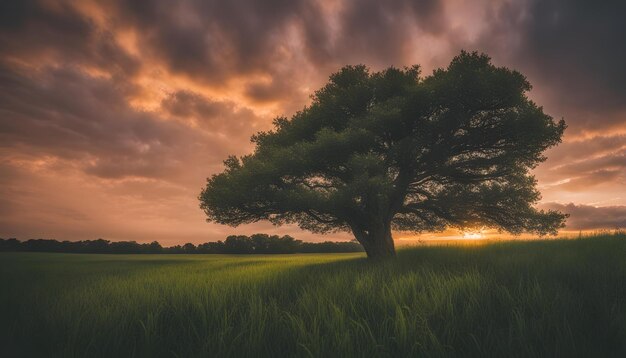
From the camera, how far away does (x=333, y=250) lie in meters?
67.1

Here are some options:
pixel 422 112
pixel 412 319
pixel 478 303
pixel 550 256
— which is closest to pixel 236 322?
pixel 412 319

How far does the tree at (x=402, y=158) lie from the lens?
53.8 feet

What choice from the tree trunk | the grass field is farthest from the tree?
the grass field

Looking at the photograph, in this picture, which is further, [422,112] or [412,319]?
[422,112]

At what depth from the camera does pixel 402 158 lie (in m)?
18.6

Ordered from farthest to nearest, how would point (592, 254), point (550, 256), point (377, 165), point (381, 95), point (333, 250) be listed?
point (333, 250) < point (381, 95) < point (377, 165) < point (550, 256) < point (592, 254)

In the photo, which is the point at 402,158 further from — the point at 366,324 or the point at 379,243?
the point at 366,324

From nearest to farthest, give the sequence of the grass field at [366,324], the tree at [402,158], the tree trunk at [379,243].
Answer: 1. the grass field at [366,324]
2. the tree at [402,158]
3. the tree trunk at [379,243]

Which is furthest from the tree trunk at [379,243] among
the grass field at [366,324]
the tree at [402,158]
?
the grass field at [366,324]

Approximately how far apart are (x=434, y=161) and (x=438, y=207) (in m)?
3.65

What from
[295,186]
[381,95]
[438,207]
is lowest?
[438,207]

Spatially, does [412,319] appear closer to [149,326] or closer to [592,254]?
[149,326]

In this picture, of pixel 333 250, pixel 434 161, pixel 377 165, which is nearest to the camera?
pixel 377 165

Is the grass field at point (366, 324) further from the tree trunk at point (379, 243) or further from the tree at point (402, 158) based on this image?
the tree trunk at point (379, 243)
